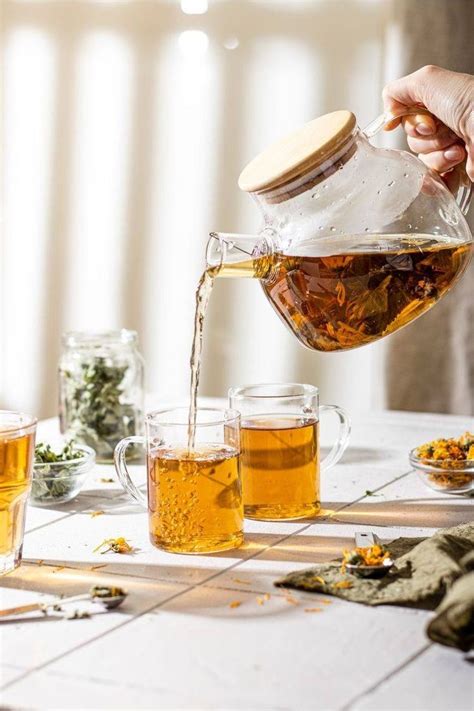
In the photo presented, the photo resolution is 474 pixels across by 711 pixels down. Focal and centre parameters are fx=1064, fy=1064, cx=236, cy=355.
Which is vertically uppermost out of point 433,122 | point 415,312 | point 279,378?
point 433,122

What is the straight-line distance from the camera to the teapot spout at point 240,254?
1.28 m

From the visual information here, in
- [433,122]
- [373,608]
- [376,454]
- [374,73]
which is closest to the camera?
[373,608]

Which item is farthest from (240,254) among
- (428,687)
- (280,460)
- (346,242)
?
(428,687)

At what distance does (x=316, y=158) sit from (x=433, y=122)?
467 millimetres

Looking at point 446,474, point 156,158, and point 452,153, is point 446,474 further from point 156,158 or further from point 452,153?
point 156,158

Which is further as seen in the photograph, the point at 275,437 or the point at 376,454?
the point at 376,454

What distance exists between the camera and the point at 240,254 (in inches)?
50.7

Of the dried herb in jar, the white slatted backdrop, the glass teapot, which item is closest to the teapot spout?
the glass teapot

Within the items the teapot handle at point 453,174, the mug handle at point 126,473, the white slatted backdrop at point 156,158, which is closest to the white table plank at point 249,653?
the mug handle at point 126,473

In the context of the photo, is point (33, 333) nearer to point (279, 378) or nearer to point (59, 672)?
point (279, 378)

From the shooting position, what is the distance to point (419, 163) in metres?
1.35

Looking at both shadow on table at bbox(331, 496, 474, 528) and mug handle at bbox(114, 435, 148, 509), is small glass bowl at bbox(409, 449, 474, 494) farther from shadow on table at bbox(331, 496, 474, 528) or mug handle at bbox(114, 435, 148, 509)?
mug handle at bbox(114, 435, 148, 509)

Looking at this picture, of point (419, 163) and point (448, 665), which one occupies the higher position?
point (419, 163)

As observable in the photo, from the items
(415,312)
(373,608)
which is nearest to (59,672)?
(373,608)
